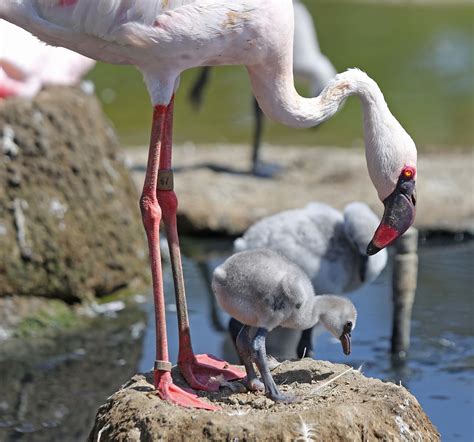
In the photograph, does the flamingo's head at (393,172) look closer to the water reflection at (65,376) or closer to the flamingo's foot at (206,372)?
the flamingo's foot at (206,372)

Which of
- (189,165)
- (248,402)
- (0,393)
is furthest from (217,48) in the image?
(189,165)

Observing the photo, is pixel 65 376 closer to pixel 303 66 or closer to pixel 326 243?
pixel 326 243

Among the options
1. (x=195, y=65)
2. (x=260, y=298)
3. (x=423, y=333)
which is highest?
(x=195, y=65)

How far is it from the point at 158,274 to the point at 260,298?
0.54 m

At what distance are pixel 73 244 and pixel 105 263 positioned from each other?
0.39 meters

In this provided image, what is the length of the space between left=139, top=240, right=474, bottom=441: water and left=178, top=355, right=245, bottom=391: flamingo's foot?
1486 mm

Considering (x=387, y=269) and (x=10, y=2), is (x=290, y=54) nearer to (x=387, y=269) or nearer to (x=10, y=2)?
(x=10, y=2)

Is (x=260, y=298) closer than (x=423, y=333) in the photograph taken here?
Yes

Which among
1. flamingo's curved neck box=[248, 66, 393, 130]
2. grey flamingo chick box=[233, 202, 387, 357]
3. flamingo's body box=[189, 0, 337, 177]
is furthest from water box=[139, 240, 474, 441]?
flamingo's body box=[189, 0, 337, 177]

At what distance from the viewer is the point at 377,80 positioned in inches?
746

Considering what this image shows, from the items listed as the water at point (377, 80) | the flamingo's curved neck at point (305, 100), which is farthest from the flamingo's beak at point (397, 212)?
the water at point (377, 80)

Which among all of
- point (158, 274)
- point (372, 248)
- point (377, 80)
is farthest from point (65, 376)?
point (377, 80)

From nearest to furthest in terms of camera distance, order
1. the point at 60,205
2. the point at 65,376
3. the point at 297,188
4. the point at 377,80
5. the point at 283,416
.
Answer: the point at 283,416 < the point at 65,376 < the point at 60,205 < the point at 297,188 < the point at 377,80

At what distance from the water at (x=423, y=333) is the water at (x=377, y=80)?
5.61m
